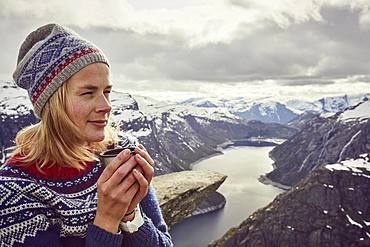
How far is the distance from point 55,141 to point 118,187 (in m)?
0.84

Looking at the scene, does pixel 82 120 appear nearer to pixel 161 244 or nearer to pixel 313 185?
pixel 161 244

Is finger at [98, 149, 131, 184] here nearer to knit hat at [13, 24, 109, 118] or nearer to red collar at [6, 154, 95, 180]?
red collar at [6, 154, 95, 180]

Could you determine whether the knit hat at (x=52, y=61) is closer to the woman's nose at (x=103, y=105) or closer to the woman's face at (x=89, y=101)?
the woman's face at (x=89, y=101)

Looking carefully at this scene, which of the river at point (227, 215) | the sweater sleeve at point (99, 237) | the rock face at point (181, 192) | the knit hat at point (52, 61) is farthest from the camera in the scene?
the river at point (227, 215)

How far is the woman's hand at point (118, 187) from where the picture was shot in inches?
95.9

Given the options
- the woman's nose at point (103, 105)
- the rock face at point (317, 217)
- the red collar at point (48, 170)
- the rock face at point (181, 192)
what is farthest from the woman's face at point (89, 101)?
the rock face at point (317, 217)

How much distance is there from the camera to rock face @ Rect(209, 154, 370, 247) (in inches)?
3912

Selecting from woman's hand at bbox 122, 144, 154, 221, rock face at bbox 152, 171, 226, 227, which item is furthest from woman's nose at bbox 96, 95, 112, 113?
rock face at bbox 152, 171, 226, 227

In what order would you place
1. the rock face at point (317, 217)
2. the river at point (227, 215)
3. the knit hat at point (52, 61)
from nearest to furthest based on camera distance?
the knit hat at point (52, 61) < the rock face at point (317, 217) < the river at point (227, 215)

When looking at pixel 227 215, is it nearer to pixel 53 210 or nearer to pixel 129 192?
pixel 53 210

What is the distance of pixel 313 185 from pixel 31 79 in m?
114

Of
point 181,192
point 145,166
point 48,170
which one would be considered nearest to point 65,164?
point 48,170

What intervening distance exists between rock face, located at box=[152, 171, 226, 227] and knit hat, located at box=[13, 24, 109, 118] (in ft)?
19.5

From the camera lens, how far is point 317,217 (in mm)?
104062
